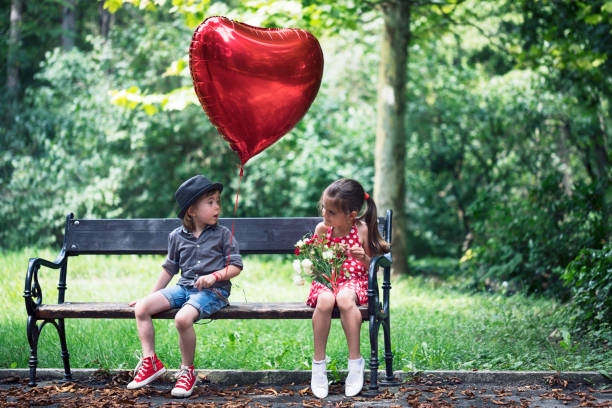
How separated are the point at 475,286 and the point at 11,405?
22.1ft

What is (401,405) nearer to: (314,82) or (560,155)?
(314,82)

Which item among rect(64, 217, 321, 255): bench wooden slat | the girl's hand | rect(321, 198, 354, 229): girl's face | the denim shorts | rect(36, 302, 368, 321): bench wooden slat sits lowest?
rect(36, 302, 368, 321): bench wooden slat

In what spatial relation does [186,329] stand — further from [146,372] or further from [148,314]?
[146,372]

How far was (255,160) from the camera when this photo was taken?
1295 centimetres

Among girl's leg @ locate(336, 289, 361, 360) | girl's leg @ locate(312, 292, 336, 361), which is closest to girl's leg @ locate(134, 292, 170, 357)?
girl's leg @ locate(312, 292, 336, 361)

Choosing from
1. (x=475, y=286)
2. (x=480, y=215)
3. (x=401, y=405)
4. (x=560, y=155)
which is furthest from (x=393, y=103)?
(x=401, y=405)

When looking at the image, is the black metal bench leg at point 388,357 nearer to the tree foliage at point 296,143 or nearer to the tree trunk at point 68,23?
the tree foliage at point 296,143

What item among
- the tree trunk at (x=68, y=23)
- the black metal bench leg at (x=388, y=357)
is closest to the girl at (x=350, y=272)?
the black metal bench leg at (x=388, y=357)

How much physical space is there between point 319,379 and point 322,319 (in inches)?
14.0

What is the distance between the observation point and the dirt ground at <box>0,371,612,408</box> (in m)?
4.41

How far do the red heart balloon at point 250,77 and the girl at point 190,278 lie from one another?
1.55 ft

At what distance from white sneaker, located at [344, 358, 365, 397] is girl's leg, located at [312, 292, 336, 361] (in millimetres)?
184

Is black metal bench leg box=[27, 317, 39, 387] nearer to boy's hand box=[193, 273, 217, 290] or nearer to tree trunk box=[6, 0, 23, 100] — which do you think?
boy's hand box=[193, 273, 217, 290]

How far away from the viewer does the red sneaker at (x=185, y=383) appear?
4.64m
